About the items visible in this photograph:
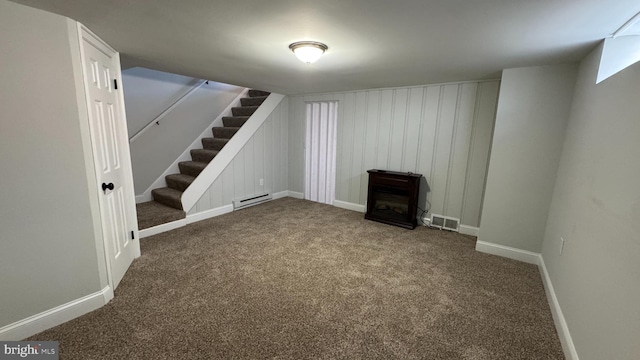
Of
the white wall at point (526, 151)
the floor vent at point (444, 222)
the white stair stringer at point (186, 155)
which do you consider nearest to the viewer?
the white wall at point (526, 151)

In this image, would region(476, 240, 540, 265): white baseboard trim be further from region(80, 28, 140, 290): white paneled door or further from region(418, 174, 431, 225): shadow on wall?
region(80, 28, 140, 290): white paneled door

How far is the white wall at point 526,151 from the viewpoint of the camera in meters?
2.47

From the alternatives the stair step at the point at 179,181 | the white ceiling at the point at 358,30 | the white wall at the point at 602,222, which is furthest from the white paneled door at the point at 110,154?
the white wall at the point at 602,222

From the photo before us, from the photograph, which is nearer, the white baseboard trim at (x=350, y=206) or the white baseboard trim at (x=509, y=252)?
the white baseboard trim at (x=509, y=252)

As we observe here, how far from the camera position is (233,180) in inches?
168

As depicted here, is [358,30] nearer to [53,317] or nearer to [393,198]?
[393,198]

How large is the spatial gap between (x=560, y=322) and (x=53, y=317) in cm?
353

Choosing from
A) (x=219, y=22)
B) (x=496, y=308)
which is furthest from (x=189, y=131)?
(x=496, y=308)

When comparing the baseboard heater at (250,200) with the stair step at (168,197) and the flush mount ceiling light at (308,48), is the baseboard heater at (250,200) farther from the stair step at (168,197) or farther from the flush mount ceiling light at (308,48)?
the flush mount ceiling light at (308,48)

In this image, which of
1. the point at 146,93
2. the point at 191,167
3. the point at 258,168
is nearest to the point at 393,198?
the point at 258,168

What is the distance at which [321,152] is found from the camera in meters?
4.83

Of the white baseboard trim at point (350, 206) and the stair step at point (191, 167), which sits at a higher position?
the stair step at point (191, 167)

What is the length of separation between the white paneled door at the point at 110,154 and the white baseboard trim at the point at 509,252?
374 centimetres

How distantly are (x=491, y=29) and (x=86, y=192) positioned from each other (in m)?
3.01
